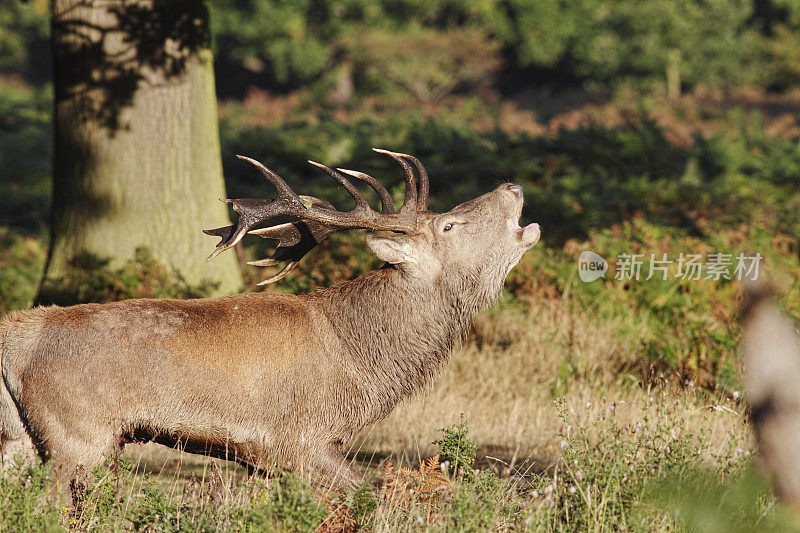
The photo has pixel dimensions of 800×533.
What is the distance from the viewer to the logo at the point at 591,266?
936 centimetres

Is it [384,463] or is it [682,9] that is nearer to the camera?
[384,463]

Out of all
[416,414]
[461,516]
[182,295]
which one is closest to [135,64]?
[182,295]

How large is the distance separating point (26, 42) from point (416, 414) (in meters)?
46.9

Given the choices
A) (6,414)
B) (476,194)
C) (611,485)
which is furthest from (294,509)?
(476,194)

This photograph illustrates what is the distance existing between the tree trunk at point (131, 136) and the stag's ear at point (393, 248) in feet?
10.7

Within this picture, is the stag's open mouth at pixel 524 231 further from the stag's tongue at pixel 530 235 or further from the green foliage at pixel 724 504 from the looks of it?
the green foliage at pixel 724 504

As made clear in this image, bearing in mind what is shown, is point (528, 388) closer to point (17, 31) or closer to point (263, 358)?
point (263, 358)

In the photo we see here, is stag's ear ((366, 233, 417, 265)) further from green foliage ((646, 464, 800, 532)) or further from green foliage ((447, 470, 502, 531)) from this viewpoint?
green foliage ((646, 464, 800, 532))

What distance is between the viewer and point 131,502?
5.08 metres

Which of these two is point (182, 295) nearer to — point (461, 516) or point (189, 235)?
point (189, 235)

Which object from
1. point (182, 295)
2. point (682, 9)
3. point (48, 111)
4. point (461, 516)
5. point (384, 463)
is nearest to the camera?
point (461, 516)

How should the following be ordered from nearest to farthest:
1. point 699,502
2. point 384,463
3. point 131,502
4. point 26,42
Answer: point 699,502, point 131,502, point 384,463, point 26,42

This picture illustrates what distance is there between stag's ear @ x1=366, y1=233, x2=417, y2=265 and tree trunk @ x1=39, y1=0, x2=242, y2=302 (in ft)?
10.7

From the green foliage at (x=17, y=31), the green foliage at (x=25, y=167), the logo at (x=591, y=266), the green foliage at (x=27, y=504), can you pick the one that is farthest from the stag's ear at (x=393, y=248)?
the green foliage at (x=17, y=31)
